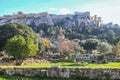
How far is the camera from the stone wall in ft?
83.6

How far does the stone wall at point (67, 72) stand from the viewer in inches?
1003

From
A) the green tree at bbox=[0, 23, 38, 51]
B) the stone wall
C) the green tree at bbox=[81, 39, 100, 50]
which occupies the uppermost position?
the stone wall

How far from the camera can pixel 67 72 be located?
87.9 feet

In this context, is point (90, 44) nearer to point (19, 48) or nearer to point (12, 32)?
point (12, 32)

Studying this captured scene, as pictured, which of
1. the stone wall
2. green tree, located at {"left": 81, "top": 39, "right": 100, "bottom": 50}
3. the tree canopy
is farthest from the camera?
green tree, located at {"left": 81, "top": 39, "right": 100, "bottom": 50}

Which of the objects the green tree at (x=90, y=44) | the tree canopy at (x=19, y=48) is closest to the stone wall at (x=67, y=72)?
the tree canopy at (x=19, y=48)

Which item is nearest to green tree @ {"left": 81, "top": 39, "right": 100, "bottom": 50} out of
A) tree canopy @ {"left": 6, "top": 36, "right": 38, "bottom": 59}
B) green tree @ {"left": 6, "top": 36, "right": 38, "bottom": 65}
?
green tree @ {"left": 6, "top": 36, "right": 38, "bottom": 65}

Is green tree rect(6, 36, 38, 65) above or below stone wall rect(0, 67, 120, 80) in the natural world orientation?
below

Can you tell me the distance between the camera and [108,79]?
25391 millimetres

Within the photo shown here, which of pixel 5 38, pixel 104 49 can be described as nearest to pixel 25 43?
pixel 5 38

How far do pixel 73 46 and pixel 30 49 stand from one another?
8085 cm

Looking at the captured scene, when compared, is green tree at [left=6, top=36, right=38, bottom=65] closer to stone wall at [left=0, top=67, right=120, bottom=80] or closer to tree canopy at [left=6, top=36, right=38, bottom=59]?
tree canopy at [left=6, top=36, right=38, bottom=59]

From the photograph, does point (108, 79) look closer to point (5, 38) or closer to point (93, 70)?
point (93, 70)

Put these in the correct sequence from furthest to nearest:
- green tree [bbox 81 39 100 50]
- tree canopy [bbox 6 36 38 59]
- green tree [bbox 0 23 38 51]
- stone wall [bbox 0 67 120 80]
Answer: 1. green tree [bbox 81 39 100 50]
2. green tree [bbox 0 23 38 51]
3. tree canopy [bbox 6 36 38 59]
4. stone wall [bbox 0 67 120 80]
